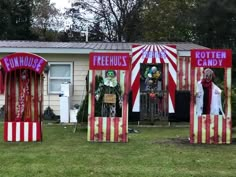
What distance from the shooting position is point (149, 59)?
1494cm

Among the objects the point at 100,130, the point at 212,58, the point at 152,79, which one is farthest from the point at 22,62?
the point at 152,79

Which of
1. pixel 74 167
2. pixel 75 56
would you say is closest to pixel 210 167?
pixel 74 167

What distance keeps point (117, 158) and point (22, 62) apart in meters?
3.54

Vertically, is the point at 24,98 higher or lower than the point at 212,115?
higher

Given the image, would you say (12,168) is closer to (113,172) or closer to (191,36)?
(113,172)

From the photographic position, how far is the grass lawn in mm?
7082

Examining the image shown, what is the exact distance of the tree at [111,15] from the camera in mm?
42875

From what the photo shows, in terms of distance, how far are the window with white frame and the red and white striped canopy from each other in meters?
3.03

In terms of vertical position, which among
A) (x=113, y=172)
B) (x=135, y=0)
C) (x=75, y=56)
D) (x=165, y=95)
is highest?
(x=135, y=0)

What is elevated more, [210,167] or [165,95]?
[165,95]

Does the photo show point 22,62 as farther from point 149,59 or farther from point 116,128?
point 149,59

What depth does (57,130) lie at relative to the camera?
12.9 metres

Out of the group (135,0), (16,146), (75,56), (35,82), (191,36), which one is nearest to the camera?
(16,146)

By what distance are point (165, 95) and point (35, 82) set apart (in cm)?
561
